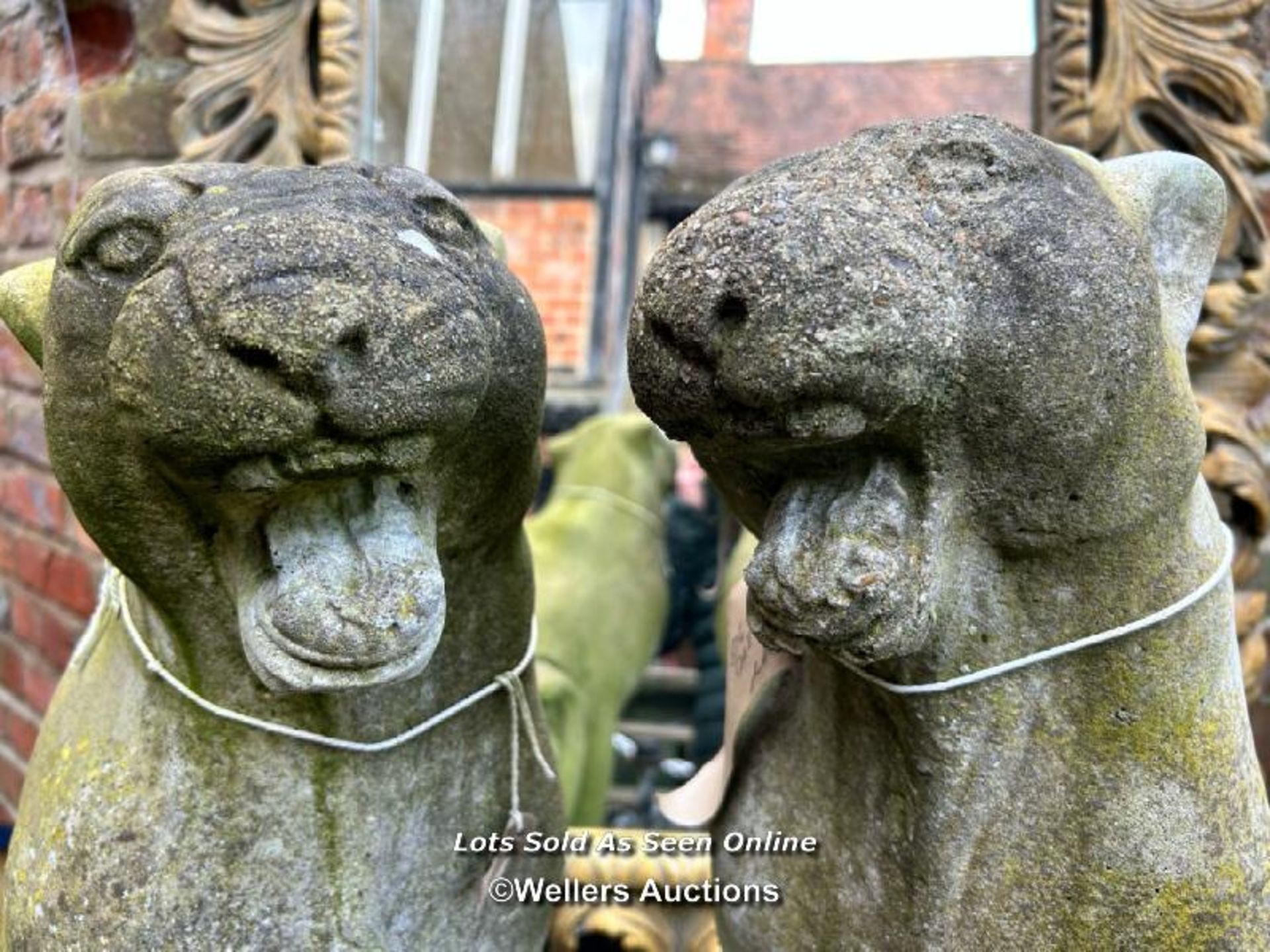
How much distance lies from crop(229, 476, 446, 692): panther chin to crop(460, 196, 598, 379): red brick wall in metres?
1.11

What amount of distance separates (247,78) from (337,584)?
704mm

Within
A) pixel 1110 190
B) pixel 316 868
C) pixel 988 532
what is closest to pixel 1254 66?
pixel 1110 190

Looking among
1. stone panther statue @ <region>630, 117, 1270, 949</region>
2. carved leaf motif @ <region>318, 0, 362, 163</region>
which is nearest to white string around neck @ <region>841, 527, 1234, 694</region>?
stone panther statue @ <region>630, 117, 1270, 949</region>

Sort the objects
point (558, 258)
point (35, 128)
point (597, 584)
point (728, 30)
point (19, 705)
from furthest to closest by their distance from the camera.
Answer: point (558, 258)
point (728, 30)
point (597, 584)
point (19, 705)
point (35, 128)

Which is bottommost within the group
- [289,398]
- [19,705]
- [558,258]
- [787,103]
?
[19,705]

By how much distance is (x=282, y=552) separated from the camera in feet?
1.61

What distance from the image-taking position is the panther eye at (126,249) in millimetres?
490

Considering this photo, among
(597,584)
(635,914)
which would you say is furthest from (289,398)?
(597,584)

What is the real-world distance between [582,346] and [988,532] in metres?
1.54

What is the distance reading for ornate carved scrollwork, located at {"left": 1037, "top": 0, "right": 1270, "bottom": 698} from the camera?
0.90 metres

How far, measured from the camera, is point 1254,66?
898 mm

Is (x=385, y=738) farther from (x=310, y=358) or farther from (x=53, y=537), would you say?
(x=53, y=537)

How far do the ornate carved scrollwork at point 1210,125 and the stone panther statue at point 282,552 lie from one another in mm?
596

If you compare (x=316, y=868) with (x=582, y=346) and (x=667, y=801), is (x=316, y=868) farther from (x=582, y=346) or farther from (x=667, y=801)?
(x=582, y=346)
